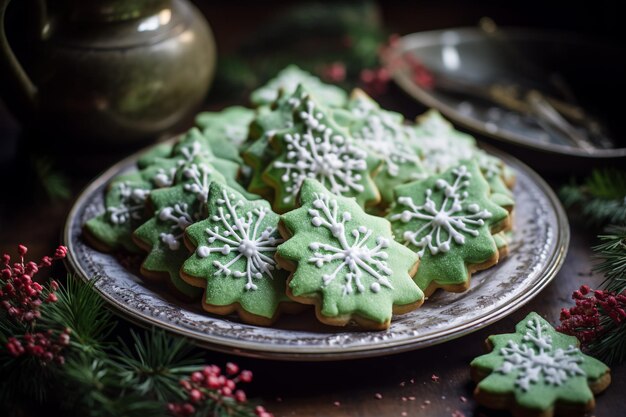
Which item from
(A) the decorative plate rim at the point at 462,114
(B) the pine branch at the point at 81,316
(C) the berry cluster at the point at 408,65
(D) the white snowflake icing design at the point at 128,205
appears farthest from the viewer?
(C) the berry cluster at the point at 408,65

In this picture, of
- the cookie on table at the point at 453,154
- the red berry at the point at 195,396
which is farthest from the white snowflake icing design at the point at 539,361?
the red berry at the point at 195,396

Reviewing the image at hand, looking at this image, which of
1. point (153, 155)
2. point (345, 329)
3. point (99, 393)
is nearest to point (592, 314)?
point (345, 329)

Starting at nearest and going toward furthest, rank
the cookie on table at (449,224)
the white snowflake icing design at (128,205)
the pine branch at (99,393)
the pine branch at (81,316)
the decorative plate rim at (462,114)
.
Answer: the pine branch at (99,393) → the pine branch at (81,316) → the cookie on table at (449,224) → the white snowflake icing design at (128,205) → the decorative plate rim at (462,114)

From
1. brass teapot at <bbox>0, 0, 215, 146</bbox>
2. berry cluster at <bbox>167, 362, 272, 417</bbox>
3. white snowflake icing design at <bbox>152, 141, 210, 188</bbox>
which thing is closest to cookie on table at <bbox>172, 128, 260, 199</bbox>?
white snowflake icing design at <bbox>152, 141, 210, 188</bbox>

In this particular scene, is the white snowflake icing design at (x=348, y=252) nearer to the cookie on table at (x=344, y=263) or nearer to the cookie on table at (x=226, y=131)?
the cookie on table at (x=344, y=263)

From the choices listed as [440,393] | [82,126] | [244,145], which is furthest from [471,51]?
[440,393]

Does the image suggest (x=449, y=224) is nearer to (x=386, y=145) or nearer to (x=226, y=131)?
(x=386, y=145)

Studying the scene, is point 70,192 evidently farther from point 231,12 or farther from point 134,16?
point 231,12

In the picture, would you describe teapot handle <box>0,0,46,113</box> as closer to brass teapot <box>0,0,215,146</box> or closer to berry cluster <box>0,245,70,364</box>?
brass teapot <box>0,0,215,146</box>
